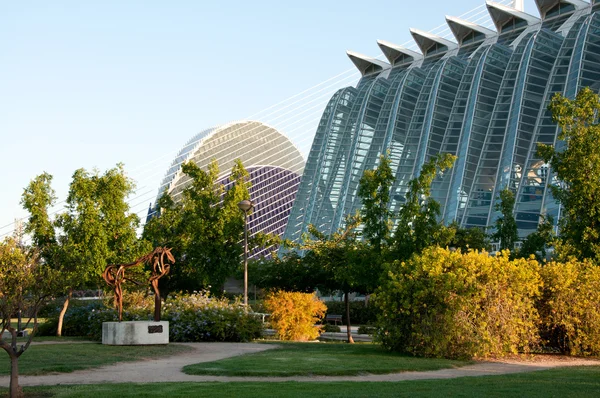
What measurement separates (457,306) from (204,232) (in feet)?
57.7

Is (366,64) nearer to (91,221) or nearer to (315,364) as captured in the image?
(91,221)

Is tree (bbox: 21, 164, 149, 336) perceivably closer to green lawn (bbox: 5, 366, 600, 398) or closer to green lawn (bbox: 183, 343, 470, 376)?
green lawn (bbox: 183, 343, 470, 376)

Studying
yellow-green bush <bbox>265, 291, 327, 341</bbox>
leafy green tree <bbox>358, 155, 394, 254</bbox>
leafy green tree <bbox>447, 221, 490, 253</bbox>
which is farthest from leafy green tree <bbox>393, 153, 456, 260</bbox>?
leafy green tree <bbox>447, 221, 490, 253</bbox>

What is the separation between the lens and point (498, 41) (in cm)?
7450

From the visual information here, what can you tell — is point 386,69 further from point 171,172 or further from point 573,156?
point 573,156

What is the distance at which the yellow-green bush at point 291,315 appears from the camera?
2973 centimetres

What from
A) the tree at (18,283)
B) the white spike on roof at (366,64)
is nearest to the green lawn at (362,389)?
the tree at (18,283)

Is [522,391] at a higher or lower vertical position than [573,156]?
lower

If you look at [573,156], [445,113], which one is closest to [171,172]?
[445,113]

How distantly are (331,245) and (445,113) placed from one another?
40082mm

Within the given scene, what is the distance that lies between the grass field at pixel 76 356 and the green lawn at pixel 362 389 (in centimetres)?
323

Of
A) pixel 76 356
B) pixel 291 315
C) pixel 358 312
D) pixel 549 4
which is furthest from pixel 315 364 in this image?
pixel 549 4

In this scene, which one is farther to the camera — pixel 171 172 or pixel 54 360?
pixel 171 172

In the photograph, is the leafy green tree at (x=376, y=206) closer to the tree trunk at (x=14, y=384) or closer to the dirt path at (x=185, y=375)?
the dirt path at (x=185, y=375)
